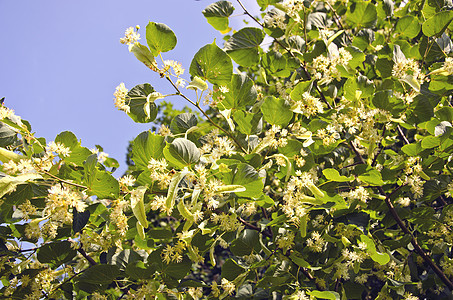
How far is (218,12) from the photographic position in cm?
247

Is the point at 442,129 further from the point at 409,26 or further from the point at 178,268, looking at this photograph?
the point at 178,268

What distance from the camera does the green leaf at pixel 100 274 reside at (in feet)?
6.49

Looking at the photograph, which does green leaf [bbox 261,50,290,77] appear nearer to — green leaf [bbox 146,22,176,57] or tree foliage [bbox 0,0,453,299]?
tree foliage [bbox 0,0,453,299]

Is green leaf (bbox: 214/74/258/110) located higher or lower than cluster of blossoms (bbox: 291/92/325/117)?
higher

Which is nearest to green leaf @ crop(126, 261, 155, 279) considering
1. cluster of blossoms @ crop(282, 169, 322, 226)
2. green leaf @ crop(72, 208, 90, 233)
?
green leaf @ crop(72, 208, 90, 233)

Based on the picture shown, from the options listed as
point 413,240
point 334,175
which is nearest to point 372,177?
point 334,175

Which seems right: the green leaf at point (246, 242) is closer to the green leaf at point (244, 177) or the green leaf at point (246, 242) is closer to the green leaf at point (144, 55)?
the green leaf at point (244, 177)

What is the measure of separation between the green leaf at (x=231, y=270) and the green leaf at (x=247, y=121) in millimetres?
803

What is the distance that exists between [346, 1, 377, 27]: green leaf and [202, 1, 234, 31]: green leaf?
1132mm

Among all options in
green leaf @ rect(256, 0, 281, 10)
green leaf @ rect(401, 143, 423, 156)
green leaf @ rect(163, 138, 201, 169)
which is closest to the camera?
green leaf @ rect(163, 138, 201, 169)

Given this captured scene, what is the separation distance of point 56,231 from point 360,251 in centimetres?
182

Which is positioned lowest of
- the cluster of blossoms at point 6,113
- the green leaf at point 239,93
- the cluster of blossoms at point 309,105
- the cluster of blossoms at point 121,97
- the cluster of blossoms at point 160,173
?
the cluster of blossoms at point 309,105

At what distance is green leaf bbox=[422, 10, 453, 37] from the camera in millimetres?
2354

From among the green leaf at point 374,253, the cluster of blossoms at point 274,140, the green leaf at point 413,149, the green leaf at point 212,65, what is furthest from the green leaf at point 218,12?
the green leaf at point 374,253
